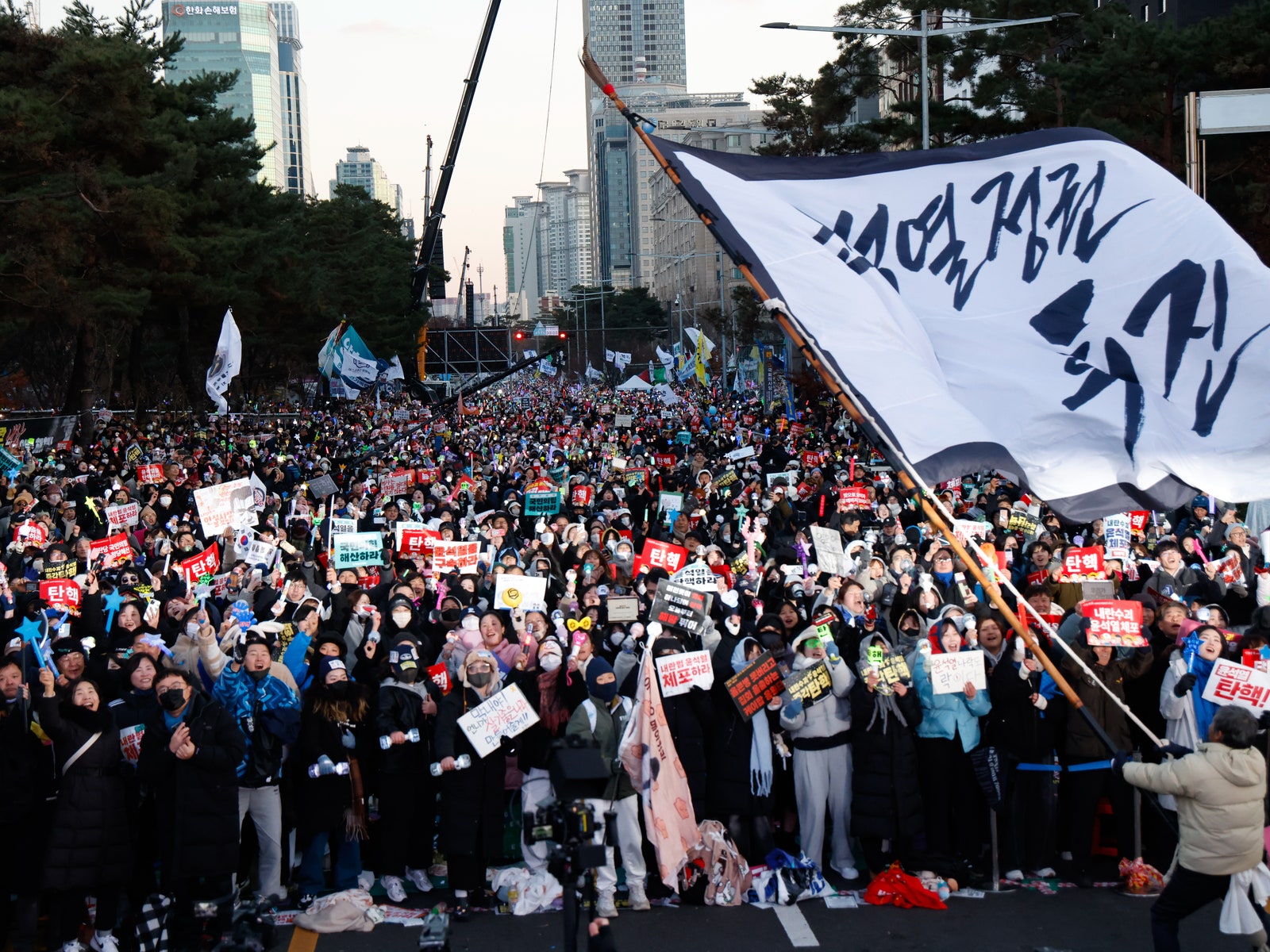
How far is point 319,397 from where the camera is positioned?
65.2m

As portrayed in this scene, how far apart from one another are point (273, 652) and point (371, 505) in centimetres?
940

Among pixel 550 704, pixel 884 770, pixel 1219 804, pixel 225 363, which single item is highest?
pixel 225 363

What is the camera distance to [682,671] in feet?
25.9

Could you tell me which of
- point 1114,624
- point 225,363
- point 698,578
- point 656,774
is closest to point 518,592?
point 698,578

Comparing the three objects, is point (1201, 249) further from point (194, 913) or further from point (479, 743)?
point (194, 913)

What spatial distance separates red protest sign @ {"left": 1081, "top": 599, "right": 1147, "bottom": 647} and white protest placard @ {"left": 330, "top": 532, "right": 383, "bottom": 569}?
671 centimetres

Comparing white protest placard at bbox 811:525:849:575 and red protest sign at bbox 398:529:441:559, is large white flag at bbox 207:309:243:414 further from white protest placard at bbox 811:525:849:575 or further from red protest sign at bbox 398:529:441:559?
white protest placard at bbox 811:525:849:575

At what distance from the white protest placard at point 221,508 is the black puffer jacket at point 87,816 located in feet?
22.3

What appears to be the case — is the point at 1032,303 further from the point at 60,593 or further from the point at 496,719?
the point at 60,593

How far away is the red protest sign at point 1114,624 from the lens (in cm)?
798

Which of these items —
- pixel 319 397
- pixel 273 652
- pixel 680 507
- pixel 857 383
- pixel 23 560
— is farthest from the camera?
pixel 319 397

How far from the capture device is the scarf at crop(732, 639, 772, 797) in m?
8.00

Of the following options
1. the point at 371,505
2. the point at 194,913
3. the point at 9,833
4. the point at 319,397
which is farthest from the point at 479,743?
the point at 319,397

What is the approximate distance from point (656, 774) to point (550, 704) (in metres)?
0.78
